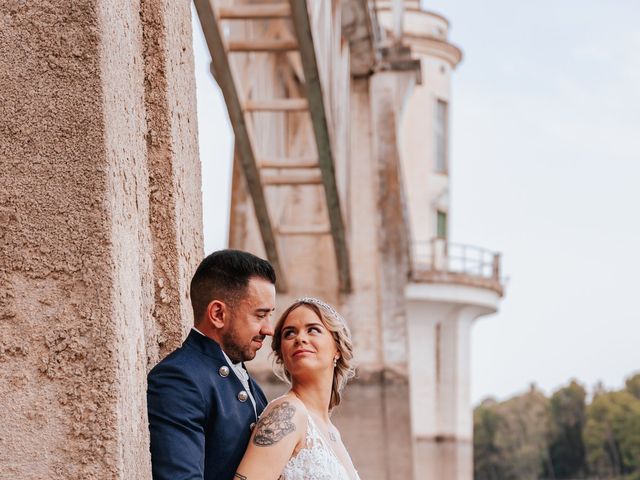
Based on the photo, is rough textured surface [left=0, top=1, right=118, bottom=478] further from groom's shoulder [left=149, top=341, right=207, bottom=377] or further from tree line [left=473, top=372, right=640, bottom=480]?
tree line [left=473, top=372, right=640, bottom=480]

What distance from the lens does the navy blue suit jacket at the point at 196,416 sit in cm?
329

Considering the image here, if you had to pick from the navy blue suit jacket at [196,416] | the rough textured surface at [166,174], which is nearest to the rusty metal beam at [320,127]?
the rough textured surface at [166,174]

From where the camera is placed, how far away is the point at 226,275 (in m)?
3.53

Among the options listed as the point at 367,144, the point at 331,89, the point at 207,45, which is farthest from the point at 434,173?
the point at 207,45

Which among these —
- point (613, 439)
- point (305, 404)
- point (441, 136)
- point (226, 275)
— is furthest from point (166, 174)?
point (613, 439)

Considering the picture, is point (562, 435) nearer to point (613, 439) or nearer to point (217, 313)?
point (613, 439)

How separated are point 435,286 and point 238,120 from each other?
1348 cm

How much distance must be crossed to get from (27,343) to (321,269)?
14427 mm

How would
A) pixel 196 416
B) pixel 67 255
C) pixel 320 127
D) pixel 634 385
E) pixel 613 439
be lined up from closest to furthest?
pixel 67 255, pixel 196 416, pixel 320 127, pixel 613 439, pixel 634 385

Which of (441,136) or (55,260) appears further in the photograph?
(441,136)

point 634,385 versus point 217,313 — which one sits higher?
point 634,385

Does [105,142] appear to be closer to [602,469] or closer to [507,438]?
[602,469]

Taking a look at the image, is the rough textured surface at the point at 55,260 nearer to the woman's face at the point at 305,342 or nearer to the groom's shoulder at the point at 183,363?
the groom's shoulder at the point at 183,363

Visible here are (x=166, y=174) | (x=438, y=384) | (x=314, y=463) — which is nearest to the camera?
(x=314, y=463)
